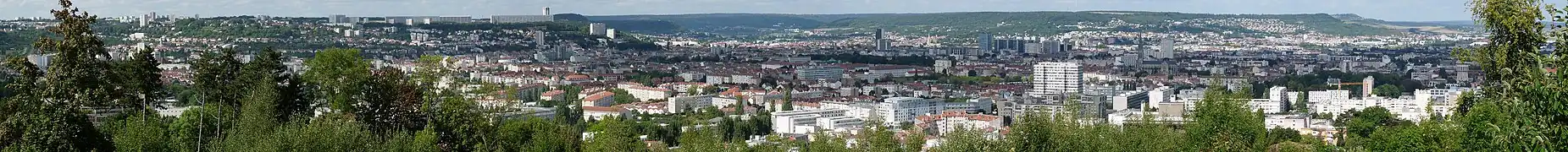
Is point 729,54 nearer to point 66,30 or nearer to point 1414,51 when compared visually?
point 1414,51

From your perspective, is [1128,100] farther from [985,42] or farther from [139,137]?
[985,42]

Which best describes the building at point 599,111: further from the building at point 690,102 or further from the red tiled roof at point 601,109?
→ the building at point 690,102

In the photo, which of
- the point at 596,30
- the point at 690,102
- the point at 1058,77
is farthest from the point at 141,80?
the point at 596,30

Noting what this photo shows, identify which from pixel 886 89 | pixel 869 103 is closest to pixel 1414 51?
pixel 886 89

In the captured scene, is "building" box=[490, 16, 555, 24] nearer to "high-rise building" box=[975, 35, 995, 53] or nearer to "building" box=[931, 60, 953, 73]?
"building" box=[931, 60, 953, 73]

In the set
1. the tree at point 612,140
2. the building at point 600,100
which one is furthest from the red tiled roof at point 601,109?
the tree at point 612,140

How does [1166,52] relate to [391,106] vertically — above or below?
below
